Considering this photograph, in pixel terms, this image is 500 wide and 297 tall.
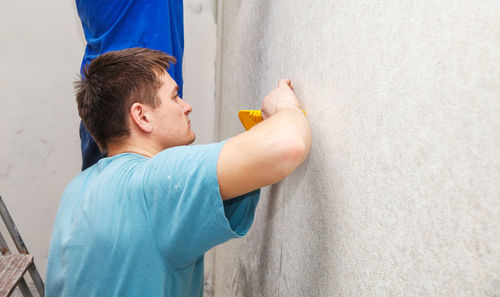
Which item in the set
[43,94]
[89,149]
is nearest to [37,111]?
[43,94]

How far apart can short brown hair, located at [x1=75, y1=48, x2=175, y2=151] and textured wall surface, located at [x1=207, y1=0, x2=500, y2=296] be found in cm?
29

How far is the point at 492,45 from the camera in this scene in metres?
0.30

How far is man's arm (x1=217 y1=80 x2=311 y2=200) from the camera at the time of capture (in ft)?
1.74

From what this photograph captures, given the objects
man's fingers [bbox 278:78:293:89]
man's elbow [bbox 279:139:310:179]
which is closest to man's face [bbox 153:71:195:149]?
man's fingers [bbox 278:78:293:89]

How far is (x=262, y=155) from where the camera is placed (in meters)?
0.53

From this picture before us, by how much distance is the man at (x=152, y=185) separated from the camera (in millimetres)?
554

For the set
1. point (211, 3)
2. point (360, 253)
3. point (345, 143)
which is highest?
point (211, 3)

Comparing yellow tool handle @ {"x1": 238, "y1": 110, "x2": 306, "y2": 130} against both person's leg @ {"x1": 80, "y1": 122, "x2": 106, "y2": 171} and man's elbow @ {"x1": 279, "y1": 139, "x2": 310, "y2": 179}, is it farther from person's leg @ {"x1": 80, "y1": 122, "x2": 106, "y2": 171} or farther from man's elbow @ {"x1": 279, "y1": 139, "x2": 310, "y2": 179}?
person's leg @ {"x1": 80, "y1": 122, "x2": 106, "y2": 171}

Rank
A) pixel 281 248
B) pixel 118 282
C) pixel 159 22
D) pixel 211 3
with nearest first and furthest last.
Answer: pixel 118 282 < pixel 281 248 < pixel 159 22 < pixel 211 3

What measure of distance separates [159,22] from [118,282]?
731mm

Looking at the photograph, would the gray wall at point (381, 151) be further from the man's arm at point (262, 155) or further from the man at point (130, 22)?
the man at point (130, 22)

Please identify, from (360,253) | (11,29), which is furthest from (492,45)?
(11,29)

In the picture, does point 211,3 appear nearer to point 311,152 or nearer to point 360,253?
point 311,152

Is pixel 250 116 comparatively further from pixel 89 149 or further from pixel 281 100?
pixel 89 149
